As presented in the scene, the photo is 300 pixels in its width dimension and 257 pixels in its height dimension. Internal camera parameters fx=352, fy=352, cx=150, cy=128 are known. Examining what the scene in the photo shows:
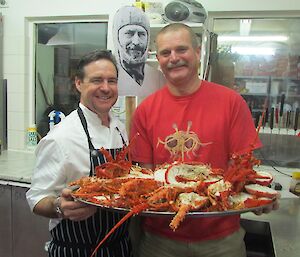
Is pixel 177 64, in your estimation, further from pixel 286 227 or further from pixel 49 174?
pixel 286 227

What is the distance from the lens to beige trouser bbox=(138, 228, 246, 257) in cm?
139

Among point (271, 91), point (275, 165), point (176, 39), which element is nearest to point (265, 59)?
point (271, 91)

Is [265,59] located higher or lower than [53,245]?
higher

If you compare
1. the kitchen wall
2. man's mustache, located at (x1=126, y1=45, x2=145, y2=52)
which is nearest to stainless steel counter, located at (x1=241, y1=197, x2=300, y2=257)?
man's mustache, located at (x1=126, y1=45, x2=145, y2=52)

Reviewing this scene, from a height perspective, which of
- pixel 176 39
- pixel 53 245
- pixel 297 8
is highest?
pixel 297 8

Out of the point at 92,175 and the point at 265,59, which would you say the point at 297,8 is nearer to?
the point at 265,59

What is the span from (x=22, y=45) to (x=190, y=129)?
2.13 metres

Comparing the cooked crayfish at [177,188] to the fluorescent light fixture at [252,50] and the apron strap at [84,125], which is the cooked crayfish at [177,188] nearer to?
the apron strap at [84,125]

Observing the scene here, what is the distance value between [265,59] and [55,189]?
190 cm

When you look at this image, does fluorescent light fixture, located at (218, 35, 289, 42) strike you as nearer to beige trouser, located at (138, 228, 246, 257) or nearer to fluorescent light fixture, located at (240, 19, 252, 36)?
fluorescent light fixture, located at (240, 19, 252, 36)

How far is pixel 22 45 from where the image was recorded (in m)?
2.99

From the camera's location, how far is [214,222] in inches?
54.8

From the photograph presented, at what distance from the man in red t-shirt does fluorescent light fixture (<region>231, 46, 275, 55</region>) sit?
122 centimetres

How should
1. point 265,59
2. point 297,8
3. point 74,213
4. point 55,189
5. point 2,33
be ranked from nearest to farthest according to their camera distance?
1. point 74,213
2. point 55,189
3. point 297,8
4. point 265,59
5. point 2,33
